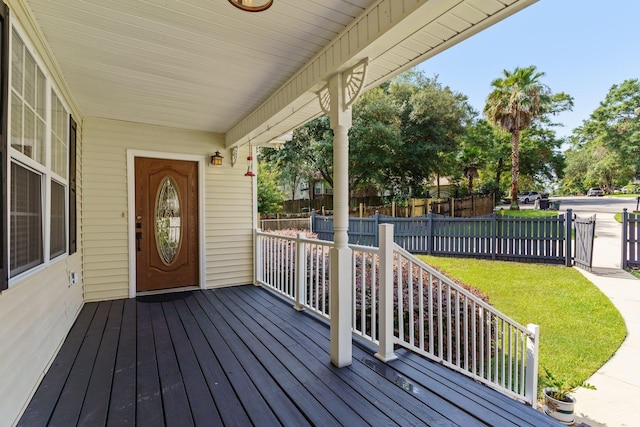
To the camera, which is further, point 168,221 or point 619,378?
point 168,221

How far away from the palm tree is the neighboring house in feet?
42.6

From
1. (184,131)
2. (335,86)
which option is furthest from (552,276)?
(184,131)

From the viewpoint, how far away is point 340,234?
249 centimetres

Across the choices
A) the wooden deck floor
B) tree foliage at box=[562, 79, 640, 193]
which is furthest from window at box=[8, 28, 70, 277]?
tree foliage at box=[562, 79, 640, 193]

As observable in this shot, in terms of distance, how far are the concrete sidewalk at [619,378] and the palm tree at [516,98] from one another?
32.3 ft

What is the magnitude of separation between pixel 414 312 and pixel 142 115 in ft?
13.3

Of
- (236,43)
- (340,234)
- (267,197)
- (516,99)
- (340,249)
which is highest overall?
(516,99)

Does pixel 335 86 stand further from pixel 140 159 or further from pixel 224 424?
pixel 140 159

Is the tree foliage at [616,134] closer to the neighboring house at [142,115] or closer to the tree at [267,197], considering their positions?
the tree at [267,197]

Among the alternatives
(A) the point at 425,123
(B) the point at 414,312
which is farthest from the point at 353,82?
(A) the point at 425,123

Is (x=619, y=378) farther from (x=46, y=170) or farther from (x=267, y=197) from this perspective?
(x=267, y=197)

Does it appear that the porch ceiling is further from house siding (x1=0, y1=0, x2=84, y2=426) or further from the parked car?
the parked car

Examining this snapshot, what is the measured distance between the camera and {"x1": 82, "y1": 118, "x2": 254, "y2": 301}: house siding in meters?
4.02

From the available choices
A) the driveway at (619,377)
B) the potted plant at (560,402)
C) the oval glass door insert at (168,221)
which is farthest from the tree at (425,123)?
the potted plant at (560,402)
